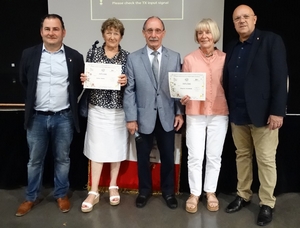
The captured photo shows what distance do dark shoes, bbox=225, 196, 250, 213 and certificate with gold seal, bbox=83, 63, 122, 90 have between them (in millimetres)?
1312

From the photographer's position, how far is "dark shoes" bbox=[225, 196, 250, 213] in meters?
2.67

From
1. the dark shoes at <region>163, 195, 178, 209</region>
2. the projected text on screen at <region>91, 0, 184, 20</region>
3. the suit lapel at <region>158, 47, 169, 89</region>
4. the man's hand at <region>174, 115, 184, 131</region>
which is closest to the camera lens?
the suit lapel at <region>158, 47, 169, 89</region>

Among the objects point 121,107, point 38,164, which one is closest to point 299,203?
point 121,107

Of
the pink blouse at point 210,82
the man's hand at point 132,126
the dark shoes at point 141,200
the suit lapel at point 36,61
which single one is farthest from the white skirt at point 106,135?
the pink blouse at point 210,82

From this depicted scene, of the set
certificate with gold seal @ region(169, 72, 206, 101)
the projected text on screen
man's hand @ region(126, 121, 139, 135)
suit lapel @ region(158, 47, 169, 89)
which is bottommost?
man's hand @ region(126, 121, 139, 135)

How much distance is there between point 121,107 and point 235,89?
0.89 metres

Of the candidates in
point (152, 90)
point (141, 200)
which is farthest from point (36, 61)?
point (141, 200)

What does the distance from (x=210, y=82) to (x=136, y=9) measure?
160 centimetres

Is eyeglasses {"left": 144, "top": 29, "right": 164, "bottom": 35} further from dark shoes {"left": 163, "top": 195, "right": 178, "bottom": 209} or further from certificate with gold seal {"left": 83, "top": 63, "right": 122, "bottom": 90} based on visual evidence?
dark shoes {"left": 163, "top": 195, "right": 178, "bottom": 209}

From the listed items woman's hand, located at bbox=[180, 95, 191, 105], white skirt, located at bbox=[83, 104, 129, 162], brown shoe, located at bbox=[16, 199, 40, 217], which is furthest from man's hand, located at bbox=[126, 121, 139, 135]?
brown shoe, located at bbox=[16, 199, 40, 217]

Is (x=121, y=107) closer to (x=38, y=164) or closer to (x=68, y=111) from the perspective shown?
(x=68, y=111)

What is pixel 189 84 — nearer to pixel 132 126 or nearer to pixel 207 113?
pixel 207 113

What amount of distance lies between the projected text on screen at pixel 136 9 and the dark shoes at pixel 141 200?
1944mm

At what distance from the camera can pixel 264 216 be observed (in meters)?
2.49
